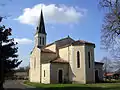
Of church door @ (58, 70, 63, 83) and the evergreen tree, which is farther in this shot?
church door @ (58, 70, 63, 83)

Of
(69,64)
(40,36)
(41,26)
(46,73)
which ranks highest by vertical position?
(41,26)

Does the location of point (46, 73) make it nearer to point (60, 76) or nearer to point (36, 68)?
point (60, 76)

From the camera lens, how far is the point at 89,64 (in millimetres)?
48031

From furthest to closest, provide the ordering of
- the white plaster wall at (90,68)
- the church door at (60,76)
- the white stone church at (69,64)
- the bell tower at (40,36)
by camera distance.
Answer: the bell tower at (40,36) → the church door at (60,76) → the white stone church at (69,64) → the white plaster wall at (90,68)

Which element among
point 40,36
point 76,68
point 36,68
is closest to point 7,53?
point 76,68

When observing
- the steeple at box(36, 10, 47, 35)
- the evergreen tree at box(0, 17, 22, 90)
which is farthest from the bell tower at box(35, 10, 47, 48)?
the evergreen tree at box(0, 17, 22, 90)

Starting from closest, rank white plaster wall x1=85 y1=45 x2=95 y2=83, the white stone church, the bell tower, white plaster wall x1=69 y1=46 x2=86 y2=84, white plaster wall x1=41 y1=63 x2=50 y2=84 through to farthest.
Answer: white plaster wall x1=69 y1=46 x2=86 y2=84
white plaster wall x1=85 y1=45 x2=95 y2=83
the white stone church
white plaster wall x1=41 y1=63 x2=50 y2=84
the bell tower

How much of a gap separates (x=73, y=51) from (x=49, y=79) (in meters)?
7.38

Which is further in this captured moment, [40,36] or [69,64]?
[40,36]

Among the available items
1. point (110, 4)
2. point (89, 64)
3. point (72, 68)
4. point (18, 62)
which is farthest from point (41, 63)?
point (110, 4)

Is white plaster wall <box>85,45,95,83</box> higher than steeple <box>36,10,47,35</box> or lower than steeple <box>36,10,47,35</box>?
lower

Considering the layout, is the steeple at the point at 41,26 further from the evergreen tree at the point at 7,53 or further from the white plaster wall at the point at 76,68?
the evergreen tree at the point at 7,53

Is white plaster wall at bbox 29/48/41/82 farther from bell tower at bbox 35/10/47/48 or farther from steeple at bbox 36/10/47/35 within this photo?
steeple at bbox 36/10/47/35

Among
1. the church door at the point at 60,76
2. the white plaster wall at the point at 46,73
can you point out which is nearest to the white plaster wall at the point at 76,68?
the church door at the point at 60,76
